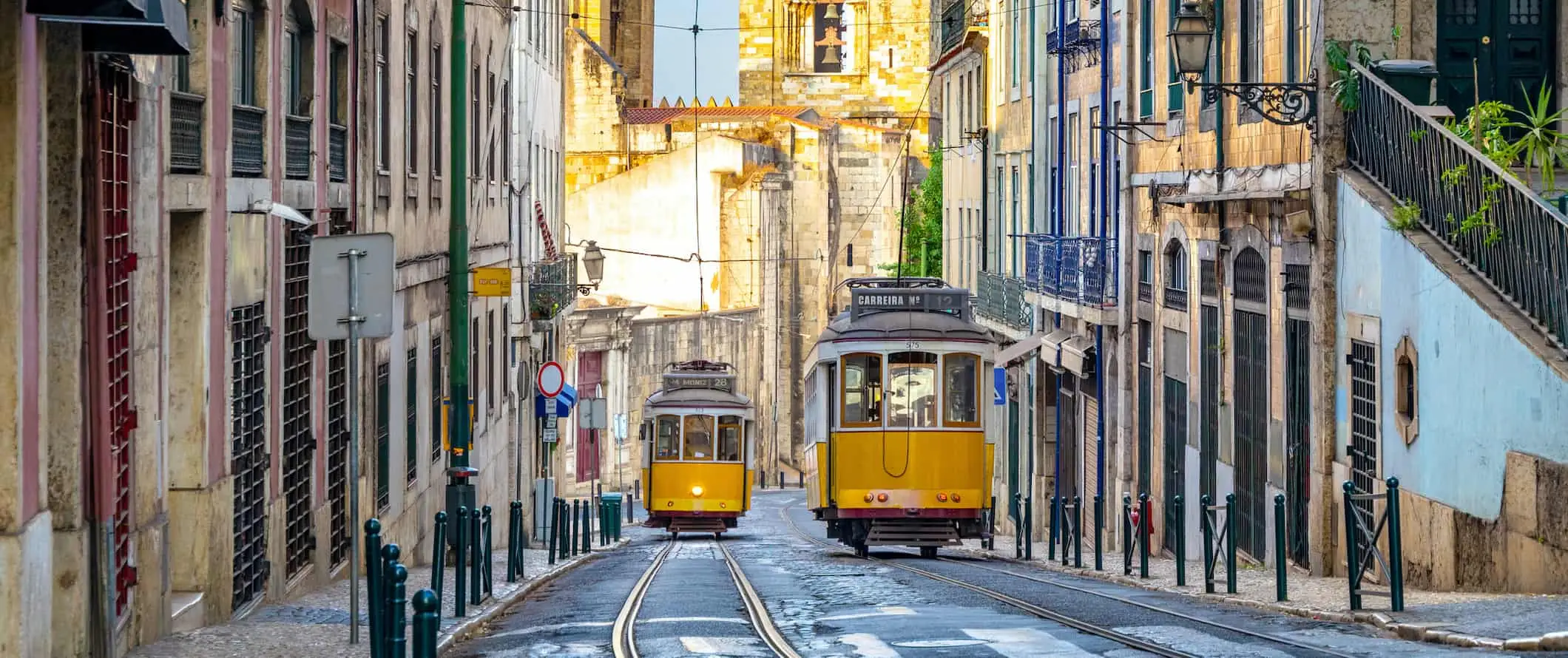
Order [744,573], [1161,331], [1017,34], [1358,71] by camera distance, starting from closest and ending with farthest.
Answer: [1358,71] < [744,573] < [1161,331] < [1017,34]

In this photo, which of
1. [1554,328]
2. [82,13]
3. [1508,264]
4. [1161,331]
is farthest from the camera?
[1161,331]

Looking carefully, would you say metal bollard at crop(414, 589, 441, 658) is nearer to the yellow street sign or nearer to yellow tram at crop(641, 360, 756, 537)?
the yellow street sign

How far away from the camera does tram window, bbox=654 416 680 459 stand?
36.2 metres

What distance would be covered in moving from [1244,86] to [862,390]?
7.87 m

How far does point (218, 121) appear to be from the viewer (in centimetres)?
1362

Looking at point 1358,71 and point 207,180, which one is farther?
point 1358,71

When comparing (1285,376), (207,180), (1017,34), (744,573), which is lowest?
(744,573)

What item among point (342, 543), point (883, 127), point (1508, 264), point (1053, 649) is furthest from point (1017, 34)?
point (883, 127)

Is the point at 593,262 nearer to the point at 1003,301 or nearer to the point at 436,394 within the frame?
the point at 1003,301

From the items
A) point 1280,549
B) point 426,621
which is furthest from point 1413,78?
point 426,621

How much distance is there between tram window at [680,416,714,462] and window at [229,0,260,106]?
21.2 meters

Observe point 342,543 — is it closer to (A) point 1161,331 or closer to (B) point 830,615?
(B) point 830,615

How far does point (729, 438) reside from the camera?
120 ft

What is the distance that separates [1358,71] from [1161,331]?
28.3 feet
